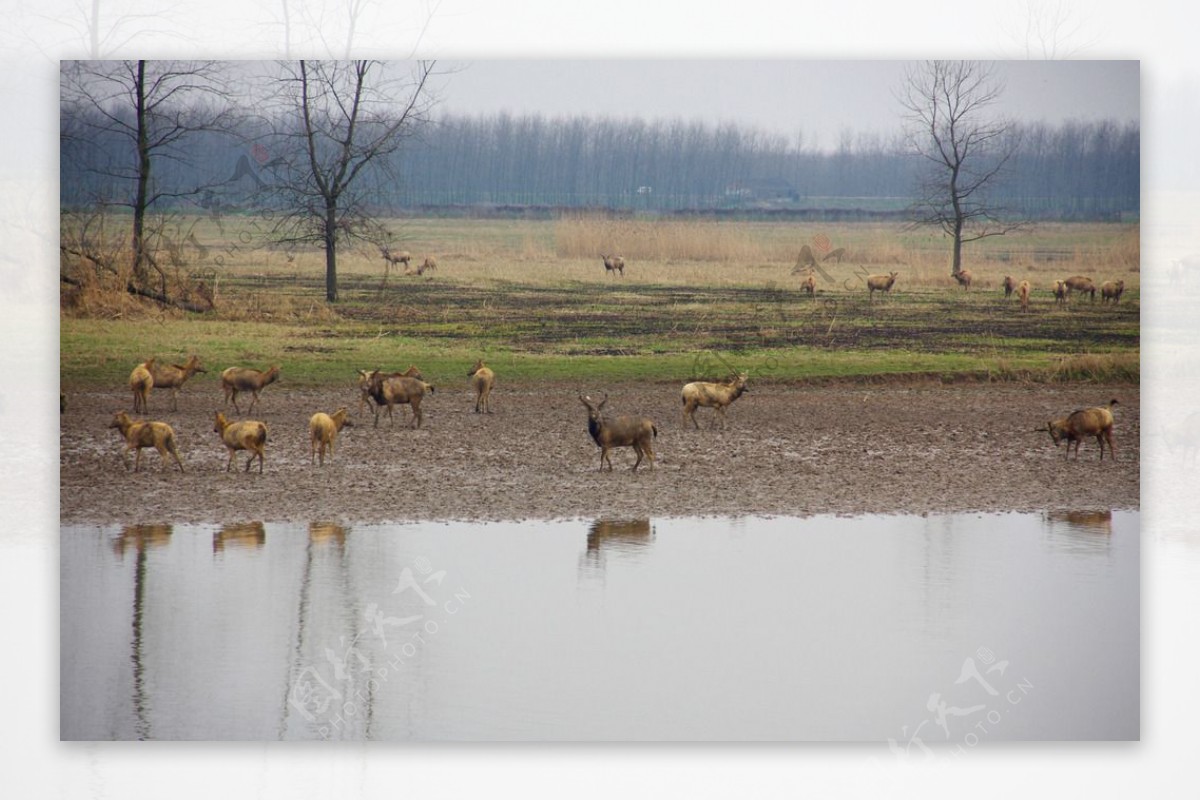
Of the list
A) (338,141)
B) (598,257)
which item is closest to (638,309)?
(598,257)

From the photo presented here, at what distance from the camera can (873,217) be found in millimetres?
11172

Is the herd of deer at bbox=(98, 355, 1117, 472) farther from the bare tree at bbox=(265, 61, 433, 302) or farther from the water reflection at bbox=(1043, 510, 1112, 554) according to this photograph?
the bare tree at bbox=(265, 61, 433, 302)

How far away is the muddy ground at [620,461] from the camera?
34.7 ft

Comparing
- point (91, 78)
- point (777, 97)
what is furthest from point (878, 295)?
point (91, 78)

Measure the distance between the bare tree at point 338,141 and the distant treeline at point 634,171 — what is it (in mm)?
118

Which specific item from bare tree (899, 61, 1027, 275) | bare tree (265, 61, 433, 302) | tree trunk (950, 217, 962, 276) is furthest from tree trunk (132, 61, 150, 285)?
tree trunk (950, 217, 962, 276)

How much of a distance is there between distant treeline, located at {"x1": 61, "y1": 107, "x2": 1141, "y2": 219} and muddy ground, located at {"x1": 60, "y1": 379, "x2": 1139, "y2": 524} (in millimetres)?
1356

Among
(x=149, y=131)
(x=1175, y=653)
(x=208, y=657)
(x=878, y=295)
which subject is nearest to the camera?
(x=208, y=657)

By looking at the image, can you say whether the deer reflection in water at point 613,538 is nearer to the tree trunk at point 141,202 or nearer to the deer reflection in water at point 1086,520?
the deer reflection in water at point 1086,520

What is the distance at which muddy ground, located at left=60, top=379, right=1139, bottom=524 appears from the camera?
10586mm

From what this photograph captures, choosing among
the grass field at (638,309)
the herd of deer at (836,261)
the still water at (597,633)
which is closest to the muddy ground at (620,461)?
the grass field at (638,309)

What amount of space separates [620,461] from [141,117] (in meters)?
3.98

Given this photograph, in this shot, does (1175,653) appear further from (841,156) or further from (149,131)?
(149,131)

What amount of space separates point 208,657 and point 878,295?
517cm
